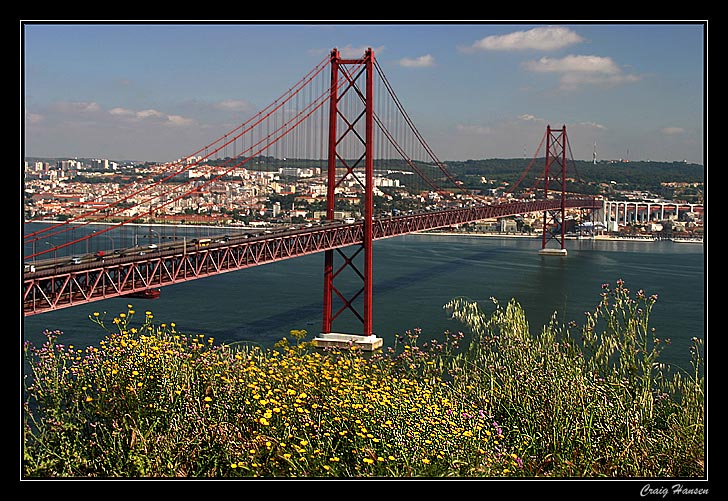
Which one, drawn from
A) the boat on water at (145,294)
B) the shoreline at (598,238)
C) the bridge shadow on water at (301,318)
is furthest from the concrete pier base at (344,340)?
the shoreline at (598,238)

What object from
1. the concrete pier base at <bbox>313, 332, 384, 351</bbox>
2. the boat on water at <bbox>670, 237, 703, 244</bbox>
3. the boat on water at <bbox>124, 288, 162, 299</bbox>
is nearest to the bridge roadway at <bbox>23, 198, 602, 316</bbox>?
the boat on water at <bbox>124, 288, 162, 299</bbox>

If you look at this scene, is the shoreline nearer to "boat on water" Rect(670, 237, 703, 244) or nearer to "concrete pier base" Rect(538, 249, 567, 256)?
"boat on water" Rect(670, 237, 703, 244)

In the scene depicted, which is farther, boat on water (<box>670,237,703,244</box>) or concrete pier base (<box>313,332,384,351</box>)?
boat on water (<box>670,237,703,244</box>)

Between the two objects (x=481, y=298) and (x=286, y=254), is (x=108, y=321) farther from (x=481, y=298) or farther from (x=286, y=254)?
(x=481, y=298)

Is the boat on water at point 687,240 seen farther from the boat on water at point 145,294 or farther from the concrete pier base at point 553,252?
the boat on water at point 145,294

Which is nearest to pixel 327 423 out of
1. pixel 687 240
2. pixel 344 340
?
pixel 344 340

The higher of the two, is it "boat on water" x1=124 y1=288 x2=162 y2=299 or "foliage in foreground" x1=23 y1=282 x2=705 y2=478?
"boat on water" x1=124 y1=288 x2=162 y2=299

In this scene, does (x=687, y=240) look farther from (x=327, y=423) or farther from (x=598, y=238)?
(x=327, y=423)
